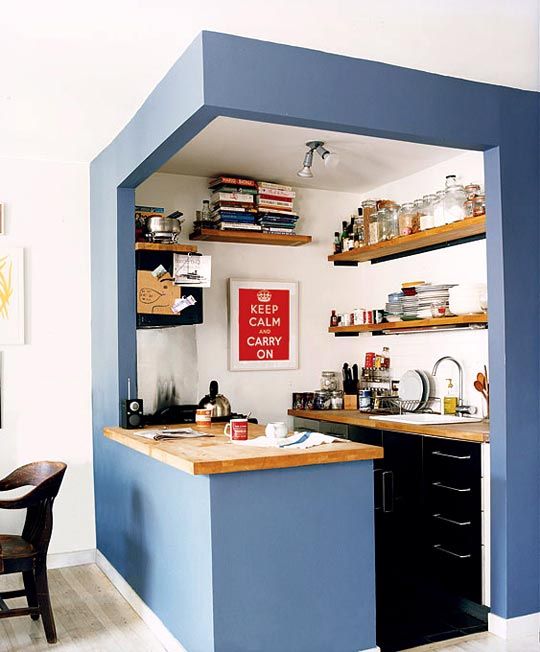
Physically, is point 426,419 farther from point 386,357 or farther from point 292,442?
point 292,442

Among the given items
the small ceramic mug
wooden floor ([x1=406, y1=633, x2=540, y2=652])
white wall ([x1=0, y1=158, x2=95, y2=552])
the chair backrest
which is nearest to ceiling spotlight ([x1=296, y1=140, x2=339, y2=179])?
white wall ([x1=0, y1=158, x2=95, y2=552])

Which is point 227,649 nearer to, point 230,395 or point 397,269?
point 230,395

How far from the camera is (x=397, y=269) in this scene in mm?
5484

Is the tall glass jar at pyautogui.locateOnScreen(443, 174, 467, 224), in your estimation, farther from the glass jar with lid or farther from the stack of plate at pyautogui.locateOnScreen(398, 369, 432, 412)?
the stack of plate at pyautogui.locateOnScreen(398, 369, 432, 412)

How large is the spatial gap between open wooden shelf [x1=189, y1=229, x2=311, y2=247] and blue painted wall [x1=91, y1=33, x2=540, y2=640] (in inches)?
45.8

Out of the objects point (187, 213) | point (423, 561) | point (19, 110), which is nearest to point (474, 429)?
point (423, 561)

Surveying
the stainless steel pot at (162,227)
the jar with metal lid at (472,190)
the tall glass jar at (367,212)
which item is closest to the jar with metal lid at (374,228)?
the tall glass jar at (367,212)

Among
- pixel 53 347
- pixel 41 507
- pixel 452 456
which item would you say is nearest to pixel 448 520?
pixel 452 456

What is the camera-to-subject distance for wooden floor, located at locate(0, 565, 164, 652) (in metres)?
3.49

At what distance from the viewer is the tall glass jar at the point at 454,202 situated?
4.54 meters

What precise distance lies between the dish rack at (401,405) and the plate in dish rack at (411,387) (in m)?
0.03

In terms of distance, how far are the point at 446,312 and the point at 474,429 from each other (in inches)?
38.3

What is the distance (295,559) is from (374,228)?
111 inches

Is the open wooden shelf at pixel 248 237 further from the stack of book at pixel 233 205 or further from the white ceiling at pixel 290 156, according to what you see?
the white ceiling at pixel 290 156
